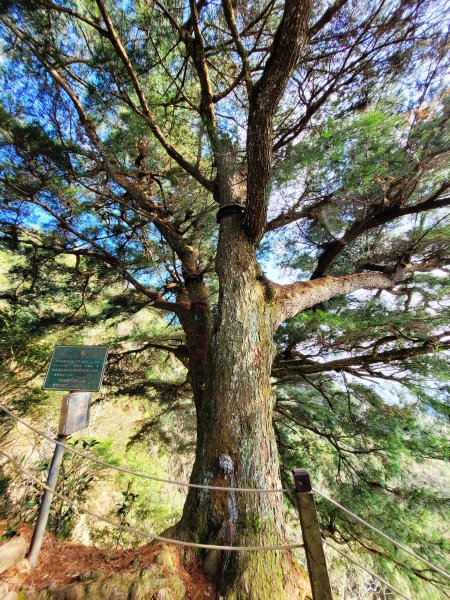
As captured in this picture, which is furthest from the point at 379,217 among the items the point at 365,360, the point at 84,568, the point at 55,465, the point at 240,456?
the point at 84,568

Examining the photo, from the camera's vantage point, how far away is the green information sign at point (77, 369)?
5.42 ft

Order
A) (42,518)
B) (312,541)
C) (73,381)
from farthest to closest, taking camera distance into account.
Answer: (73,381), (42,518), (312,541)

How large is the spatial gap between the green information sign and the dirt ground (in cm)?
84

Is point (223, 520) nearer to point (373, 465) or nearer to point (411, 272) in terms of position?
point (373, 465)

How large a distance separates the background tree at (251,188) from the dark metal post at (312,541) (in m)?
0.27

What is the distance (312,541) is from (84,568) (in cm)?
113

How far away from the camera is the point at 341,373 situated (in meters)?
3.18

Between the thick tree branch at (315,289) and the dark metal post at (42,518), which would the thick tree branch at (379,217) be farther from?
the dark metal post at (42,518)

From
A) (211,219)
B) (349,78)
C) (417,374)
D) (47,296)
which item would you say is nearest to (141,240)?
(211,219)

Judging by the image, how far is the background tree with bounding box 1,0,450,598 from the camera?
5.19 feet

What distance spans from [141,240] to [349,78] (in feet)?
9.40

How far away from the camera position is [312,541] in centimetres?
103

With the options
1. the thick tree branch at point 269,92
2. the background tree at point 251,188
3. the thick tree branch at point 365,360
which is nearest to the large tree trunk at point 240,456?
the background tree at point 251,188

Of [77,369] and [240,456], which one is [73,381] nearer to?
[77,369]
